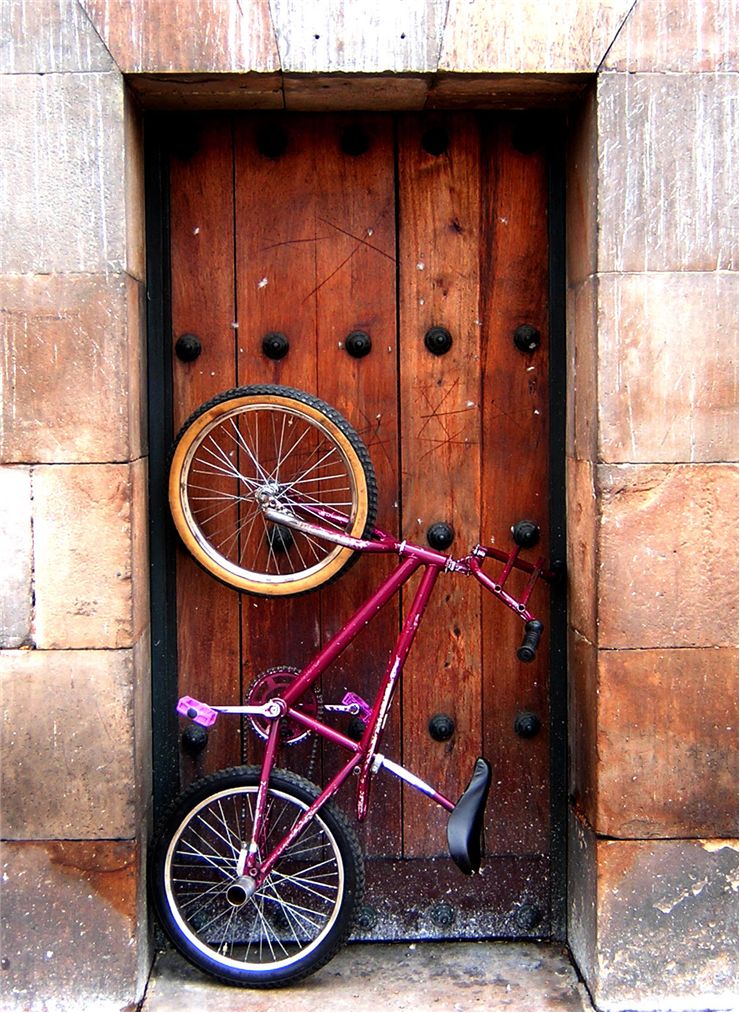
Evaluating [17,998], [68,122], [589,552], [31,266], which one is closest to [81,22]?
[68,122]

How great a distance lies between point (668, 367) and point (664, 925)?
53.0 inches

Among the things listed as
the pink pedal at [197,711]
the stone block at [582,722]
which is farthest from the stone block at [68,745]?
the stone block at [582,722]

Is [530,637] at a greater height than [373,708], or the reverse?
[530,637]

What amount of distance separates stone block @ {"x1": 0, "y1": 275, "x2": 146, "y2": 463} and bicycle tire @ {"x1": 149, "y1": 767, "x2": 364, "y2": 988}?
877 millimetres

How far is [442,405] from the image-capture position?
123 inches

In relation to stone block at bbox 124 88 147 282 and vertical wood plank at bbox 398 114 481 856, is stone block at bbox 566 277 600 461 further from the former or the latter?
stone block at bbox 124 88 147 282

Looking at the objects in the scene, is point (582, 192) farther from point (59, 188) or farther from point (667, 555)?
point (59, 188)

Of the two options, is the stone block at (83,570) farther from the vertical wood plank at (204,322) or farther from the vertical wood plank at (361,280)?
the vertical wood plank at (361,280)

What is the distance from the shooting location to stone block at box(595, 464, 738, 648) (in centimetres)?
283

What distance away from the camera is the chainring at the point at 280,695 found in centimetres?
303

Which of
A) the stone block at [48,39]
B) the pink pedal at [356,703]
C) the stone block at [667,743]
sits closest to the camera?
the stone block at [48,39]

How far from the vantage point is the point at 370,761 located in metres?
2.88

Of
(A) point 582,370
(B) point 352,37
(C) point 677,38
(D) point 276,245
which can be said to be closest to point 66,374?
(D) point 276,245

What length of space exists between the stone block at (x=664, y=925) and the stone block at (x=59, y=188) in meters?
1.89
